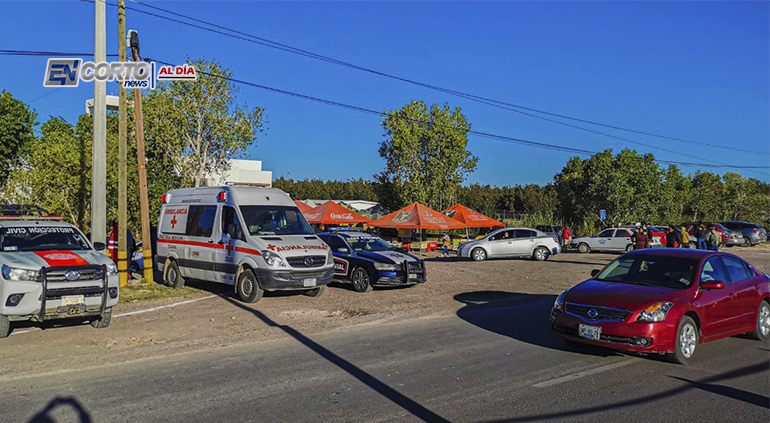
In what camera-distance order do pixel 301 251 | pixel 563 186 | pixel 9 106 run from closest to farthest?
pixel 301 251, pixel 9 106, pixel 563 186

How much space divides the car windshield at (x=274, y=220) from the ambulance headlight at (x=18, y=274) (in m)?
4.92

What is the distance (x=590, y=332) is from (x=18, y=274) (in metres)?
8.26

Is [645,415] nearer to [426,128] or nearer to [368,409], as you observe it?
[368,409]

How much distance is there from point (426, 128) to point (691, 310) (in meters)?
43.2

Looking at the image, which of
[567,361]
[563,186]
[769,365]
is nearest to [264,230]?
[567,361]

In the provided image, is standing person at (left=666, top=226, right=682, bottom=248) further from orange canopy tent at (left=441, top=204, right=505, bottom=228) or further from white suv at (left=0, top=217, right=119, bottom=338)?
white suv at (left=0, top=217, right=119, bottom=338)

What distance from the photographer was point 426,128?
5072cm

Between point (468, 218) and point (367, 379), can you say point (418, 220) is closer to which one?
point (468, 218)

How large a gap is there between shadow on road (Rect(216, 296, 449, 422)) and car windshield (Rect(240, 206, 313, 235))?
10.0 feet

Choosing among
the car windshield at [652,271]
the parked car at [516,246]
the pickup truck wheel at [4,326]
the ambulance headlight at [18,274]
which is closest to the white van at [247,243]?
the ambulance headlight at [18,274]

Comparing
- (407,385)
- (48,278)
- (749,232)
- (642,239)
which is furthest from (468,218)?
(407,385)

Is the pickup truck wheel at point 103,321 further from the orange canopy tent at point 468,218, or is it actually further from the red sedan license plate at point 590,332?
the orange canopy tent at point 468,218

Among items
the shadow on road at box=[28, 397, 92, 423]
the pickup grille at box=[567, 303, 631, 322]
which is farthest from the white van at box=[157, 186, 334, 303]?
the shadow on road at box=[28, 397, 92, 423]

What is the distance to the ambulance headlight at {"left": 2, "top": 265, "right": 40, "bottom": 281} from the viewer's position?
923cm
